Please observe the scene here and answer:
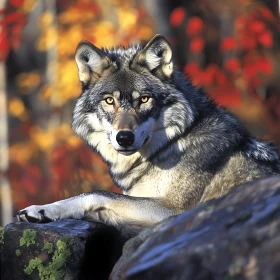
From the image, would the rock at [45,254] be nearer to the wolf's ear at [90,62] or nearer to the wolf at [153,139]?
the wolf at [153,139]

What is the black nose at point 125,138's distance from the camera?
580cm

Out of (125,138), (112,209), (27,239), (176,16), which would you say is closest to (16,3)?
(176,16)

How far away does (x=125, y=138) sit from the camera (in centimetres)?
580

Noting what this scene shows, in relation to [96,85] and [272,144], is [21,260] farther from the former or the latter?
[272,144]

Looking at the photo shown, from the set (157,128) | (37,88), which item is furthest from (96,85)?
(37,88)

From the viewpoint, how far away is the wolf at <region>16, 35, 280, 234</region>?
5871 millimetres

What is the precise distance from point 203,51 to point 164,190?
11.1 meters

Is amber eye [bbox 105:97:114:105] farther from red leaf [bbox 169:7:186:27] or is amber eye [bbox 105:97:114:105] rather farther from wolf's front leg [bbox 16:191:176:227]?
red leaf [bbox 169:7:186:27]

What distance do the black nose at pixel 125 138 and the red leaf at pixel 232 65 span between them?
633 cm

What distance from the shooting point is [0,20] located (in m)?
13.0

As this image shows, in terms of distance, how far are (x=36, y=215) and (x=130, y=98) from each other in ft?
4.74

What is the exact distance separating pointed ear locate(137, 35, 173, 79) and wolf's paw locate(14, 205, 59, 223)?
1.80 meters

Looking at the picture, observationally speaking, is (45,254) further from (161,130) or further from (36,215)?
(161,130)

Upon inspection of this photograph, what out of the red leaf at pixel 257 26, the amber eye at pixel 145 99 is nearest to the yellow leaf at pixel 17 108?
the red leaf at pixel 257 26
